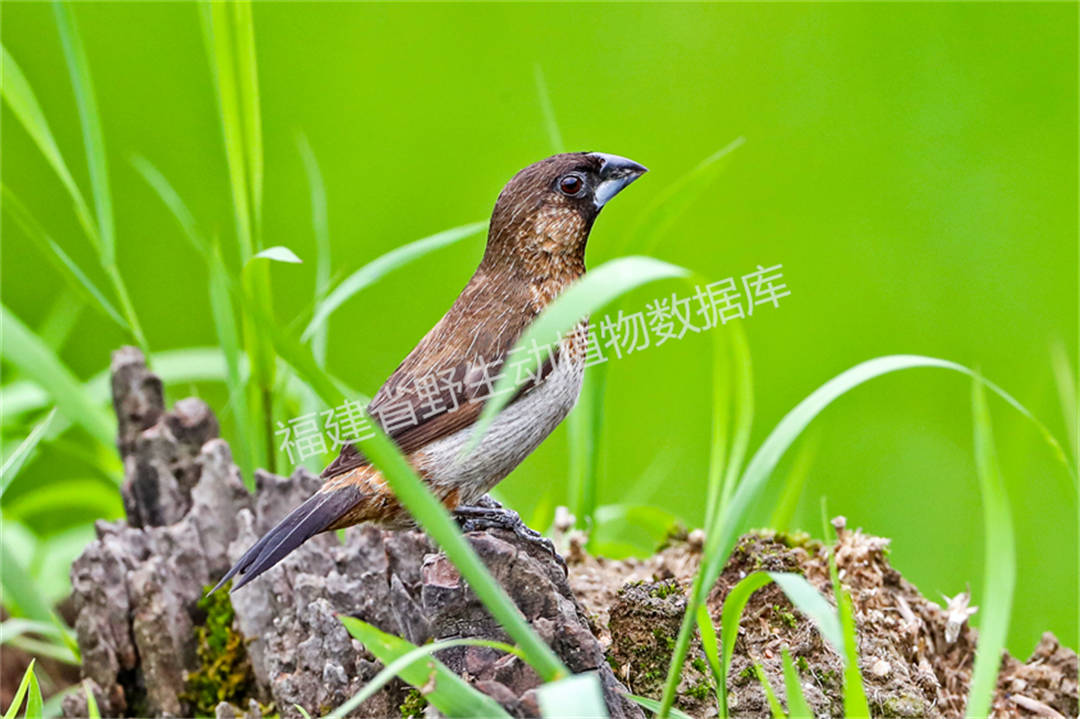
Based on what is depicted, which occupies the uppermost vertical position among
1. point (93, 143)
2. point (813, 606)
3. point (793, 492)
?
point (93, 143)

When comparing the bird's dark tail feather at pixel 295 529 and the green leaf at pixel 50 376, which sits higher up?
the green leaf at pixel 50 376

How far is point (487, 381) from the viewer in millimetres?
2656

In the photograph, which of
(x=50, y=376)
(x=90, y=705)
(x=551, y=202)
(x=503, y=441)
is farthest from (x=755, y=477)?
(x=50, y=376)

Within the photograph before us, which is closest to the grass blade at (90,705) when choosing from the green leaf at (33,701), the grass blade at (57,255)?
the green leaf at (33,701)

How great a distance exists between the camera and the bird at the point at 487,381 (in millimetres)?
2568

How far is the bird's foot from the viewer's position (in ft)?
8.66

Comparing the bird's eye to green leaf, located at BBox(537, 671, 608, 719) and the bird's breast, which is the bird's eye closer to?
the bird's breast

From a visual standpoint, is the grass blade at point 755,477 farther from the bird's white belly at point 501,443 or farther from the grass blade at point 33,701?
the grass blade at point 33,701

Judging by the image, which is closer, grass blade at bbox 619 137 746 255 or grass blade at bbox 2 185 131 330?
grass blade at bbox 619 137 746 255

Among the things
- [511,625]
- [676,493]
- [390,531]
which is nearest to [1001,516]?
[511,625]

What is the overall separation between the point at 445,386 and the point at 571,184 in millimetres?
584

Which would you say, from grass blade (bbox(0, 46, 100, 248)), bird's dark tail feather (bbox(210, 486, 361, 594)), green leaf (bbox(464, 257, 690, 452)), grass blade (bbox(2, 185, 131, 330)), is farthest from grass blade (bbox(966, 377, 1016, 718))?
grass blade (bbox(0, 46, 100, 248))

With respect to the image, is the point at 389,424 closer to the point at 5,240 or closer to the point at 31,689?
the point at 31,689

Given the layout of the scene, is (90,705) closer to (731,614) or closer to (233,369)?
(233,369)
